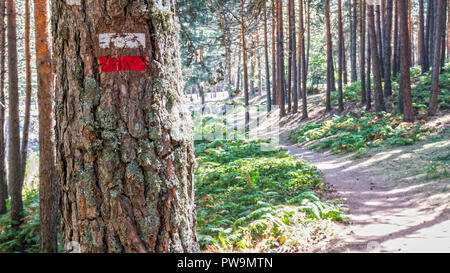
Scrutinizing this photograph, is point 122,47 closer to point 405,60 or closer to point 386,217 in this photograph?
point 386,217

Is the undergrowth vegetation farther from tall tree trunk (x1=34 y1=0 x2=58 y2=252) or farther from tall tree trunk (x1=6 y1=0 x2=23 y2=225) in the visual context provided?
tall tree trunk (x1=6 y1=0 x2=23 y2=225)

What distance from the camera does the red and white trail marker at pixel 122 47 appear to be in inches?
70.4

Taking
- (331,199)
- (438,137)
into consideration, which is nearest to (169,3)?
(331,199)

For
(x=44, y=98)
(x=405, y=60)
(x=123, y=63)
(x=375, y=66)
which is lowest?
(x=123, y=63)

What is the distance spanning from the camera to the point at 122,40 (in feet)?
5.91

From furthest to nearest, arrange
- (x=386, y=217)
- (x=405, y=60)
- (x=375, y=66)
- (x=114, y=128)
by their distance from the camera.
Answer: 1. (x=375, y=66)
2. (x=405, y=60)
3. (x=386, y=217)
4. (x=114, y=128)

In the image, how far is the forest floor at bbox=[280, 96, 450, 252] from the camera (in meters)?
4.48

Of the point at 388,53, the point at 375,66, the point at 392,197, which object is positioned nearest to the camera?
the point at 392,197

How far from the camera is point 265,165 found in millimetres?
9789

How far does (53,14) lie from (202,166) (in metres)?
9.45

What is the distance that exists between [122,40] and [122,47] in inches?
1.5

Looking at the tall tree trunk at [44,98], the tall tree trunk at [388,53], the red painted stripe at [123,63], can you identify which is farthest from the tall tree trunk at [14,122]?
the tall tree trunk at [388,53]

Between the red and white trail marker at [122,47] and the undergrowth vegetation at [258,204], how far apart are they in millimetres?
3451

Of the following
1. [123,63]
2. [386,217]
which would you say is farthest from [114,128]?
[386,217]
